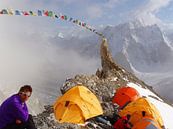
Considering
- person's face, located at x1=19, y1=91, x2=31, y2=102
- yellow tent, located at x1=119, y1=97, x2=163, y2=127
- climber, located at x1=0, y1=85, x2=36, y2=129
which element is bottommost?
yellow tent, located at x1=119, y1=97, x2=163, y2=127

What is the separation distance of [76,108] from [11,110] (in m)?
6.60

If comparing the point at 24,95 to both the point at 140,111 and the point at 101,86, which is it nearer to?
the point at 140,111

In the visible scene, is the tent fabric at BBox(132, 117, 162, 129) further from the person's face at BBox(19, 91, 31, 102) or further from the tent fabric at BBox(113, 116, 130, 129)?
the person's face at BBox(19, 91, 31, 102)

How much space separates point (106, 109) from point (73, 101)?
175 inches

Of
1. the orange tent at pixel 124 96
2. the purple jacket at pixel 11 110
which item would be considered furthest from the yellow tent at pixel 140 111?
the purple jacket at pixel 11 110

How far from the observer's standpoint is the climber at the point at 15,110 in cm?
1399

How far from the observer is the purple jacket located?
14.0 m

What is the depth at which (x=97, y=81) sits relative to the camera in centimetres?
3148

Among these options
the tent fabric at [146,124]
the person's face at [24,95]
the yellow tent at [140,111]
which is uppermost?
the person's face at [24,95]

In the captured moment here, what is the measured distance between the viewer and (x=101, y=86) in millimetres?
30297

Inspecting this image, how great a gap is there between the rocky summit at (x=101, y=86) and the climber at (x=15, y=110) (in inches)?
127

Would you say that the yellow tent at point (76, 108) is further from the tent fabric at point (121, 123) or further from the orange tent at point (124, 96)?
the orange tent at point (124, 96)

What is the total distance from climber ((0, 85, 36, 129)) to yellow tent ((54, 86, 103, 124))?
5061 mm

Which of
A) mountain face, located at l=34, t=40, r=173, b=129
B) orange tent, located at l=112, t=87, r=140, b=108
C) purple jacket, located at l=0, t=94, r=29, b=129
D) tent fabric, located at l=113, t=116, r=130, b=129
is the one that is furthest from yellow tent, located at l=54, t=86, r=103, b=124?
purple jacket, located at l=0, t=94, r=29, b=129
